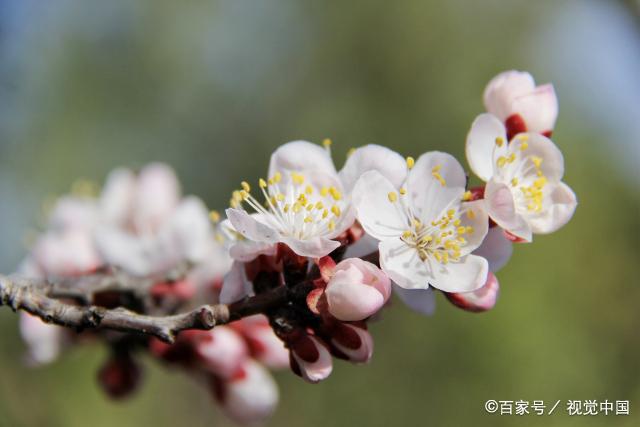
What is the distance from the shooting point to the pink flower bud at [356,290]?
0.95 meters

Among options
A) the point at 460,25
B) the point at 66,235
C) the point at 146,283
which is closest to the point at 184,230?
the point at 146,283

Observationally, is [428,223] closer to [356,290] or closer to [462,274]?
[462,274]

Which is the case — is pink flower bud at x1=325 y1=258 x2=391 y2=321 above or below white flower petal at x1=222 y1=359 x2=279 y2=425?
above

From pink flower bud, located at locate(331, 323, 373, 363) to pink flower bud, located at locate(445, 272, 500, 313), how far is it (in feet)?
0.55

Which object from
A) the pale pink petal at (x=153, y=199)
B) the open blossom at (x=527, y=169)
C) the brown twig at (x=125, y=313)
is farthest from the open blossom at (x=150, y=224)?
the open blossom at (x=527, y=169)

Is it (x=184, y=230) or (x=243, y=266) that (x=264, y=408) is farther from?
(x=243, y=266)

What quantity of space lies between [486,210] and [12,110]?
230cm

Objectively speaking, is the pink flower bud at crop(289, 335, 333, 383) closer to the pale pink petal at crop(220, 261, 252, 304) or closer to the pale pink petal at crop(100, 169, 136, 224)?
the pale pink petal at crop(220, 261, 252, 304)

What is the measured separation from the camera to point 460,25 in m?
10.6

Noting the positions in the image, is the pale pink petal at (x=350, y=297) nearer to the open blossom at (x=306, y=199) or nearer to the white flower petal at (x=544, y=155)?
the open blossom at (x=306, y=199)

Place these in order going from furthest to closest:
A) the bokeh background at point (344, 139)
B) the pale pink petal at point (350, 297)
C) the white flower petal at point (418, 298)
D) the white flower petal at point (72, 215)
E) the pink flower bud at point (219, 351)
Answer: the bokeh background at point (344, 139) < the white flower petal at point (72, 215) < the pink flower bud at point (219, 351) < the white flower petal at point (418, 298) < the pale pink petal at point (350, 297)

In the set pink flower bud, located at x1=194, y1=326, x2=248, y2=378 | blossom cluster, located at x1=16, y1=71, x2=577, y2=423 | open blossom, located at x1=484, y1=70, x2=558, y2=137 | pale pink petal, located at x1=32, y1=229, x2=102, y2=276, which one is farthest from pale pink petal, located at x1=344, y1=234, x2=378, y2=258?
pale pink petal, located at x1=32, y1=229, x2=102, y2=276

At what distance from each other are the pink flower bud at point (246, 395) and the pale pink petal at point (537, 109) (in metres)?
1.00

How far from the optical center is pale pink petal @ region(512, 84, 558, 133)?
3.86 feet
